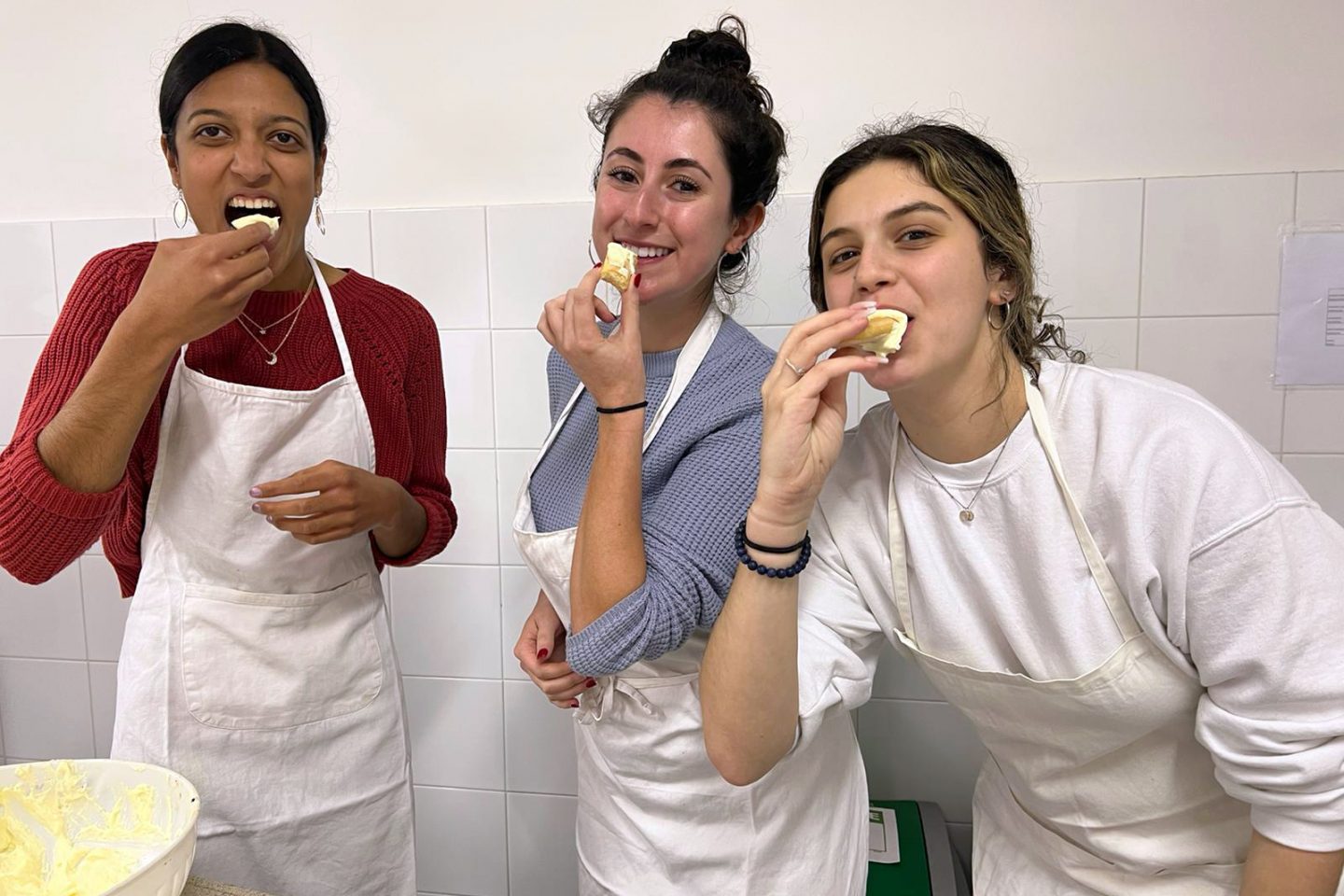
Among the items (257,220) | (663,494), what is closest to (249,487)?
(257,220)

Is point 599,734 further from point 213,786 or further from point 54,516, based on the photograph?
point 54,516

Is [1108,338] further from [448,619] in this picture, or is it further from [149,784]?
[149,784]

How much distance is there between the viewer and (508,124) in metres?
1.75

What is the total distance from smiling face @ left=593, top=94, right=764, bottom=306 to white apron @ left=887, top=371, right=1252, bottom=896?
36 cm

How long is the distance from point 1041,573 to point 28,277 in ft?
6.88

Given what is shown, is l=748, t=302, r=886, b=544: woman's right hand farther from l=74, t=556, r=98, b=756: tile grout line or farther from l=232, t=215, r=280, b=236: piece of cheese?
l=74, t=556, r=98, b=756: tile grout line

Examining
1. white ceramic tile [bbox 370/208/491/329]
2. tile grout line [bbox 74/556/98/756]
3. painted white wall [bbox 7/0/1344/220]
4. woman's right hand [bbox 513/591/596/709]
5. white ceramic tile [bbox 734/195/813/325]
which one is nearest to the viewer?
woman's right hand [bbox 513/591/596/709]

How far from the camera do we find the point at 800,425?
954 mm

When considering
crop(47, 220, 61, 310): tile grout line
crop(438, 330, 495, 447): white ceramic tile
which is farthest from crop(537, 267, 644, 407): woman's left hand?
crop(47, 220, 61, 310): tile grout line

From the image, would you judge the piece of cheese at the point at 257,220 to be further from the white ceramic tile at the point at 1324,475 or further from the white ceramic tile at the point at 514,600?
the white ceramic tile at the point at 1324,475

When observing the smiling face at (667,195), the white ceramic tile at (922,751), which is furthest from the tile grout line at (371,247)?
the white ceramic tile at (922,751)

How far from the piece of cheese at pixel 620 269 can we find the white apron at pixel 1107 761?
0.40 m

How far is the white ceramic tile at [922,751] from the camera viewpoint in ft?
5.64

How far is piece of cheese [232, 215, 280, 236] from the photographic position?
42.8 inches
